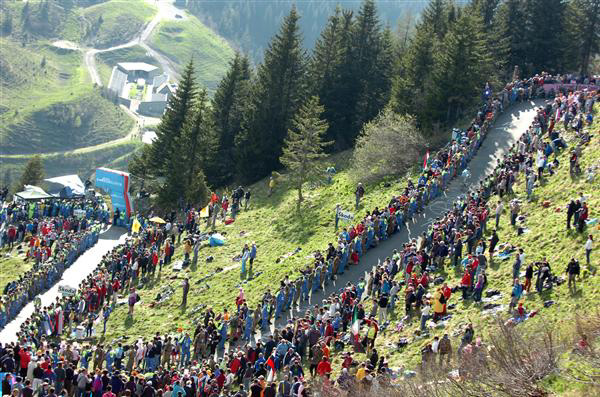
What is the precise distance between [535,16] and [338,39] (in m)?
16.3

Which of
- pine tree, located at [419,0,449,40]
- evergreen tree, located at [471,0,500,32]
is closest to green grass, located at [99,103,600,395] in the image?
pine tree, located at [419,0,449,40]

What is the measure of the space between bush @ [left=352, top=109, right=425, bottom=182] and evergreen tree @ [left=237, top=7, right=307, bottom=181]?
14252 millimetres

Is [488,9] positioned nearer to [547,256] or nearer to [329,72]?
[329,72]

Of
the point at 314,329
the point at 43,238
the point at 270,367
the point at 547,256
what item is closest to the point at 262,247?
the point at 43,238

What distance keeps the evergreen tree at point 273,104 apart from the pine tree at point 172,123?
17.5 ft

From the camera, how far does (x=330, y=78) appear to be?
69062 millimetres

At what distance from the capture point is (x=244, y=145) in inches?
2665

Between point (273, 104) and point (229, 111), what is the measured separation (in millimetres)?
5840

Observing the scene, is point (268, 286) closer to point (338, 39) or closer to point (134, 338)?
point (134, 338)

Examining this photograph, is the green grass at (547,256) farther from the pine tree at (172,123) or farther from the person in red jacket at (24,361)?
the pine tree at (172,123)

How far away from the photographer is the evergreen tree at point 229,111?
70.2m

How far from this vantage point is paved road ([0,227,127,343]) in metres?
A: 40.4

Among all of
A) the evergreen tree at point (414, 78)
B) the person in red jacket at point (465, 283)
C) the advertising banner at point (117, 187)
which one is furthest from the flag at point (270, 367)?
the evergreen tree at point (414, 78)

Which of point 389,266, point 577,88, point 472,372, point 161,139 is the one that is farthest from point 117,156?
point 472,372
